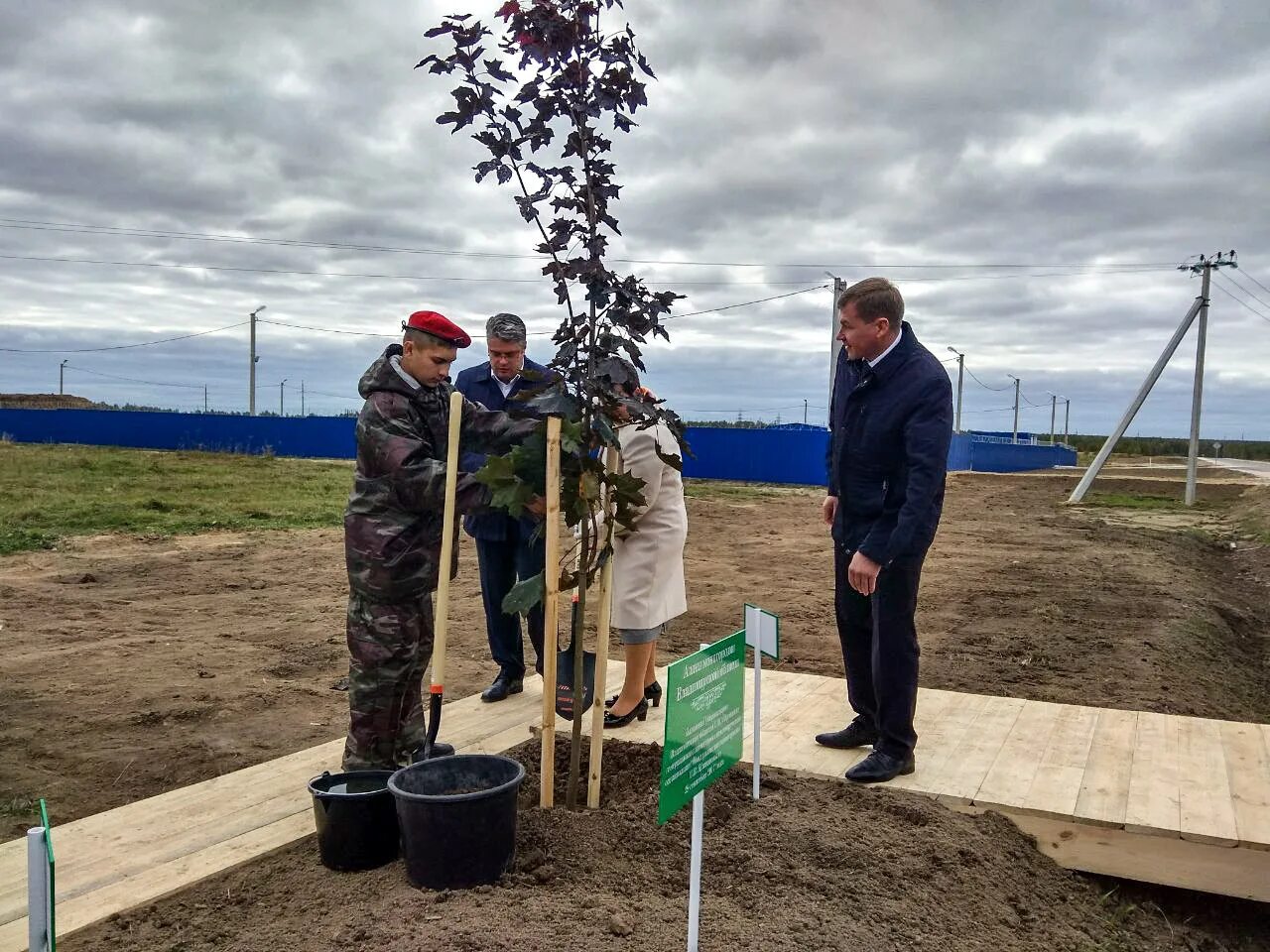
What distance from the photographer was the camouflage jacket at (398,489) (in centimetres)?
327

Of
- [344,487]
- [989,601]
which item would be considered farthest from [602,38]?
[344,487]

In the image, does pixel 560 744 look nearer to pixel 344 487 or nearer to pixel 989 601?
pixel 989 601

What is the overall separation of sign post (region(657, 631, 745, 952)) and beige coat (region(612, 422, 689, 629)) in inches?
51.9

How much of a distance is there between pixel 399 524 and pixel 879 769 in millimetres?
2004

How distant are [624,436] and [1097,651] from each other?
16.8 ft

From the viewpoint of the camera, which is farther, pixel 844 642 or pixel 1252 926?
pixel 844 642

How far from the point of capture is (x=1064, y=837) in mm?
3453

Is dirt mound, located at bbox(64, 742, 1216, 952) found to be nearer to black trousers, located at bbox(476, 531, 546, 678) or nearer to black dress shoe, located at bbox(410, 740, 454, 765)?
black dress shoe, located at bbox(410, 740, 454, 765)

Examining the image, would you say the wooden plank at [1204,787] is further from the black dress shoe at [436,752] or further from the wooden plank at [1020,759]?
the black dress shoe at [436,752]

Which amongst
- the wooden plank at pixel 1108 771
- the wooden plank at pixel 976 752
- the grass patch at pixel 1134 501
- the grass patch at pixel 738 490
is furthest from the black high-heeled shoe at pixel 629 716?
Answer: the grass patch at pixel 1134 501

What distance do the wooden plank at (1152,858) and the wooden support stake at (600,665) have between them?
150 centimetres

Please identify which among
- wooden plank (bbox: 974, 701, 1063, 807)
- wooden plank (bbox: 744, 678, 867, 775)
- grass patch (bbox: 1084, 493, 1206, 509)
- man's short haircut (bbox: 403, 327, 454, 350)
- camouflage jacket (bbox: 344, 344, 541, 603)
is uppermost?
man's short haircut (bbox: 403, 327, 454, 350)

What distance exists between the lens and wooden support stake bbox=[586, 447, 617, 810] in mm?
3193

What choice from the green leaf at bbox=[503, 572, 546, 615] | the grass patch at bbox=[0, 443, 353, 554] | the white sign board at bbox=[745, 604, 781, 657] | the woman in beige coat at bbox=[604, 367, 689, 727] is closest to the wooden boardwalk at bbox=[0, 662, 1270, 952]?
the woman in beige coat at bbox=[604, 367, 689, 727]
